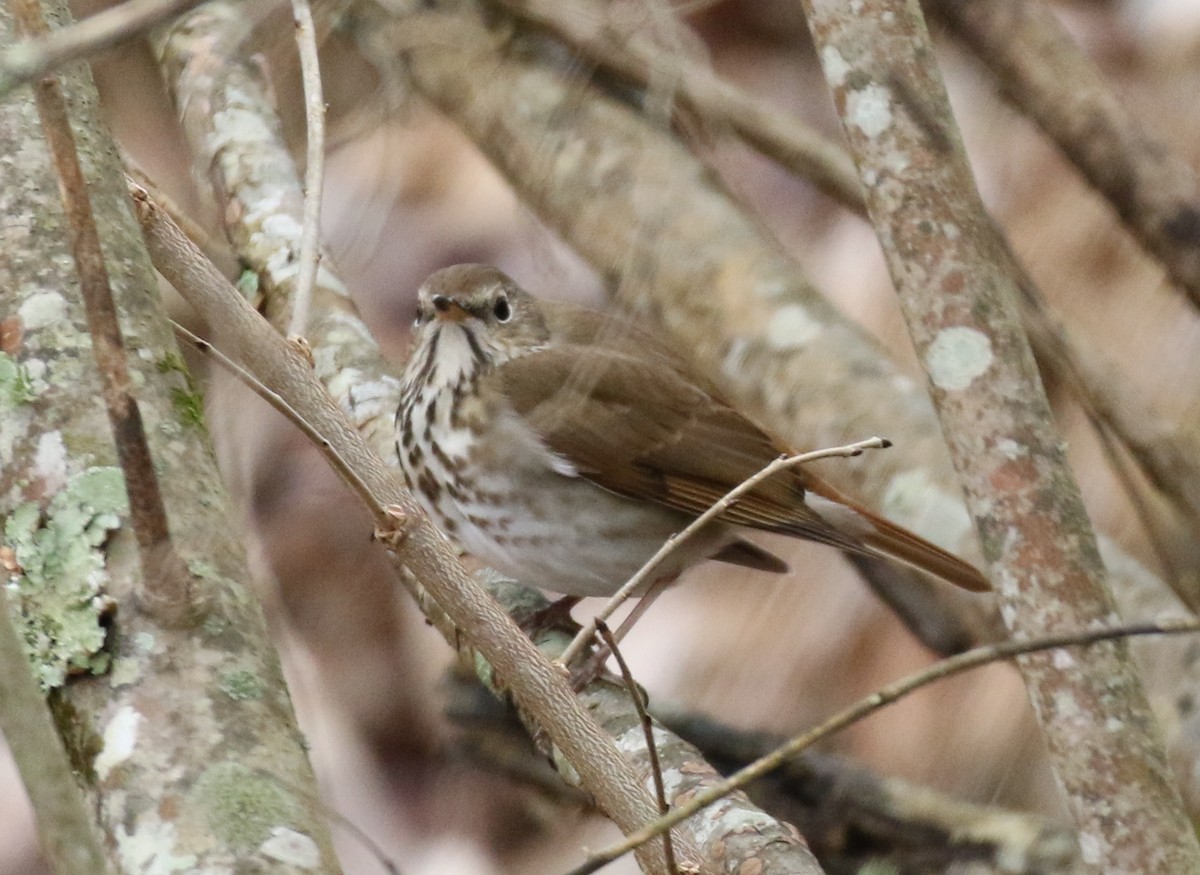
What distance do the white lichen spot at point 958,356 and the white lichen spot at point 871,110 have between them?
0.30 metres

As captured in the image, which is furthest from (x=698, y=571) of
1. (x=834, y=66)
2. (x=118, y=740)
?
(x=118, y=740)

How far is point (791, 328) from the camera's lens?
136 inches

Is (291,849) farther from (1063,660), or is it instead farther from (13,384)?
(1063,660)

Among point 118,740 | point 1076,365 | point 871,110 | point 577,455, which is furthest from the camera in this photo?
point 577,455

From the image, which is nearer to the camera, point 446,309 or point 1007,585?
point 1007,585

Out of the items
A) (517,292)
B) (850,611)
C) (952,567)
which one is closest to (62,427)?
(517,292)

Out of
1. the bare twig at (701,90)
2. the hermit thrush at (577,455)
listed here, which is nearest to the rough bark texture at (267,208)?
the hermit thrush at (577,455)

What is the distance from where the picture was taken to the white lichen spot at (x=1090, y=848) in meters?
1.78

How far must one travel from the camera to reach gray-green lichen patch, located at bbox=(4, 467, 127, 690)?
5.30 ft

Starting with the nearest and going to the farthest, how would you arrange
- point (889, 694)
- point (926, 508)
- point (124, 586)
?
point (889, 694)
point (124, 586)
point (926, 508)

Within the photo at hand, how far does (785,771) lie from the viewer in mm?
3119

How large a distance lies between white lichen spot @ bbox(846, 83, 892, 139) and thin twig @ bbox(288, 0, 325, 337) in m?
0.71

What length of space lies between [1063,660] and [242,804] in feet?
3.25

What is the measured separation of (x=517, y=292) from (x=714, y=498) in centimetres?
61
